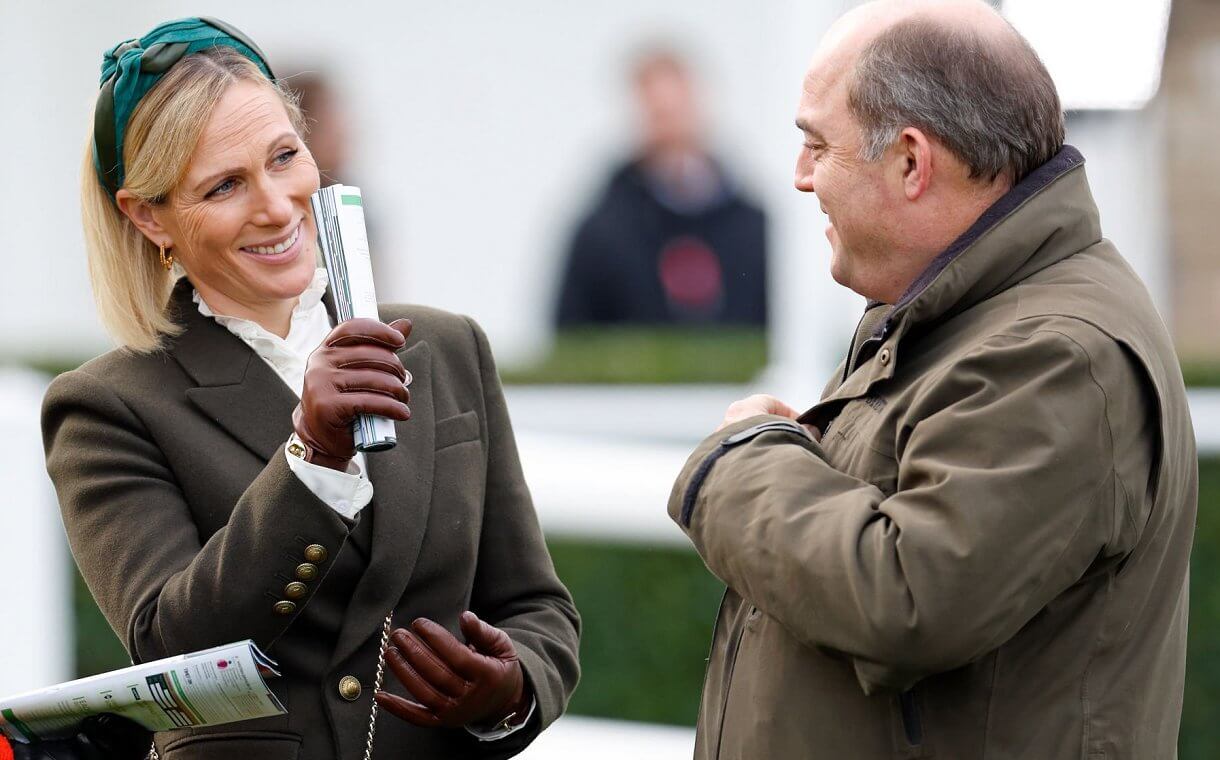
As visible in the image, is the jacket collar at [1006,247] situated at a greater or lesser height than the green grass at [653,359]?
greater

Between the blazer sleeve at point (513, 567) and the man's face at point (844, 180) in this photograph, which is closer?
the man's face at point (844, 180)

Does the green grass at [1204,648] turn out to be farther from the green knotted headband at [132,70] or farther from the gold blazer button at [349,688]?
the green knotted headband at [132,70]

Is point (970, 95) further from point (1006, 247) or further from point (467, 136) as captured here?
point (467, 136)

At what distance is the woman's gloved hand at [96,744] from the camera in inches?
97.6

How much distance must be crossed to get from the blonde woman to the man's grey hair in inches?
33.2

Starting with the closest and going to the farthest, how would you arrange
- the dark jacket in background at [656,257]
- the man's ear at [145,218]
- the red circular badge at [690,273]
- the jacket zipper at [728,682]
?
the jacket zipper at [728,682] → the man's ear at [145,218] → the dark jacket in background at [656,257] → the red circular badge at [690,273]

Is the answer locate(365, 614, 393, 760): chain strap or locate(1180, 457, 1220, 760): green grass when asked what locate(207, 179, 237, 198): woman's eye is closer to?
locate(365, 614, 393, 760): chain strap

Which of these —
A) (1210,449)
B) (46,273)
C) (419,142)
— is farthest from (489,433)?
(46,273)

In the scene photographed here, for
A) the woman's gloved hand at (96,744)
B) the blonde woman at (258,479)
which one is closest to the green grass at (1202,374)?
the blonde woman at (258,479)

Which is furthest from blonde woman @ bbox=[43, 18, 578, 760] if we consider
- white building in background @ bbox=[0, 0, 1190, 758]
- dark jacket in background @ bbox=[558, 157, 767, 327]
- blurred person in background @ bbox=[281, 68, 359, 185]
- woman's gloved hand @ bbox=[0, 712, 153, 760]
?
dark jacket in background @ bbox=[558, 157, 767, 327]

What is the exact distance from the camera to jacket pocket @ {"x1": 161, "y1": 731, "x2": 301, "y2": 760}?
263cm

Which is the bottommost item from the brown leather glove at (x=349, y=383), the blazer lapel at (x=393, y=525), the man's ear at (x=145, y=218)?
the blazer lapel at (x=393, y=525)

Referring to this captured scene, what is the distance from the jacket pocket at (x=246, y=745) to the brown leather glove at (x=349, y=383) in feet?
1.91

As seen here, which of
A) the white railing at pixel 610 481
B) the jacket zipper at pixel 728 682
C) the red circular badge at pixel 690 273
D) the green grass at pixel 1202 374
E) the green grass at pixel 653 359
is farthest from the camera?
the red circular badge at pixel 690 273
